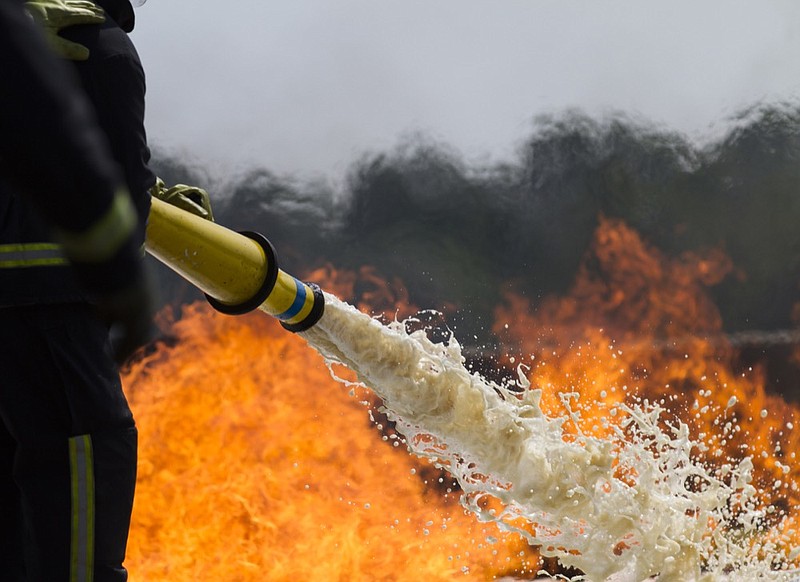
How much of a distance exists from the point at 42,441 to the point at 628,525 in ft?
3.98

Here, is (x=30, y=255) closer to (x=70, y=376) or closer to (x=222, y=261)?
(x=70, y=376)

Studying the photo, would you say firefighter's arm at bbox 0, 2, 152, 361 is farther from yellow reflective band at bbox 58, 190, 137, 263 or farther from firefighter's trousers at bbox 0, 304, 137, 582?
firefighter's trousers at bbox 0, 304, 137, 582

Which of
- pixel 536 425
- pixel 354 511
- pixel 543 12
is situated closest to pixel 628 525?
pixel 536 425

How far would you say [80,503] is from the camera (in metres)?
1.16

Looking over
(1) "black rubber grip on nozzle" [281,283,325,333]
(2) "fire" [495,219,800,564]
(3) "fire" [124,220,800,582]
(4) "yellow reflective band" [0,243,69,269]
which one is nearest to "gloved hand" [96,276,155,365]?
(4) "yellow reflective band" [0,243,69,269]

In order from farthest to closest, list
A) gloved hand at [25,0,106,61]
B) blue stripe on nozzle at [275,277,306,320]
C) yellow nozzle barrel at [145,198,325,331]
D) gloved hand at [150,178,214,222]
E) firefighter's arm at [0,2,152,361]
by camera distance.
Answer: blue stripe on nozzle at [275,277,306,320], gloved hand at [150,178,214,222], yellow nozzle barrel at [145,198,325,331], gloved hand at [25,0,106,61], firefighter's arm at [0,2,152,361]

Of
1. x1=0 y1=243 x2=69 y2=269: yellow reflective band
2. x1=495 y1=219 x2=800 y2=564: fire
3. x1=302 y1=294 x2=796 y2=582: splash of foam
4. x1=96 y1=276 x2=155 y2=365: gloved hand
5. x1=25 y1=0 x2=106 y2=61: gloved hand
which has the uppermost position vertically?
x1=25 y1=0 x2=106 y2=61: gloved hand

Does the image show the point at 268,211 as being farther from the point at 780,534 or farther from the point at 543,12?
the point at 780,534

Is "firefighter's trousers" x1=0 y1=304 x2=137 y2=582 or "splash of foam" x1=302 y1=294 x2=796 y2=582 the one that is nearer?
"firefighter's trousers" x1=0 y1=304 x2=137 y2=582

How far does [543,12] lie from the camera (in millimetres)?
3078

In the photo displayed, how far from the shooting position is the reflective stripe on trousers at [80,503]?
3.79 feet

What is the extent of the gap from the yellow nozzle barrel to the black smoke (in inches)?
50.3

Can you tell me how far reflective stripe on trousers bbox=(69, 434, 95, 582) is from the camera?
3.79ft

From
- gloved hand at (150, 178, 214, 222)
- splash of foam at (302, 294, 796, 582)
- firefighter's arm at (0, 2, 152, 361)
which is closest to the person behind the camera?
firefighter's arm at (0, 2, 152, 361)
